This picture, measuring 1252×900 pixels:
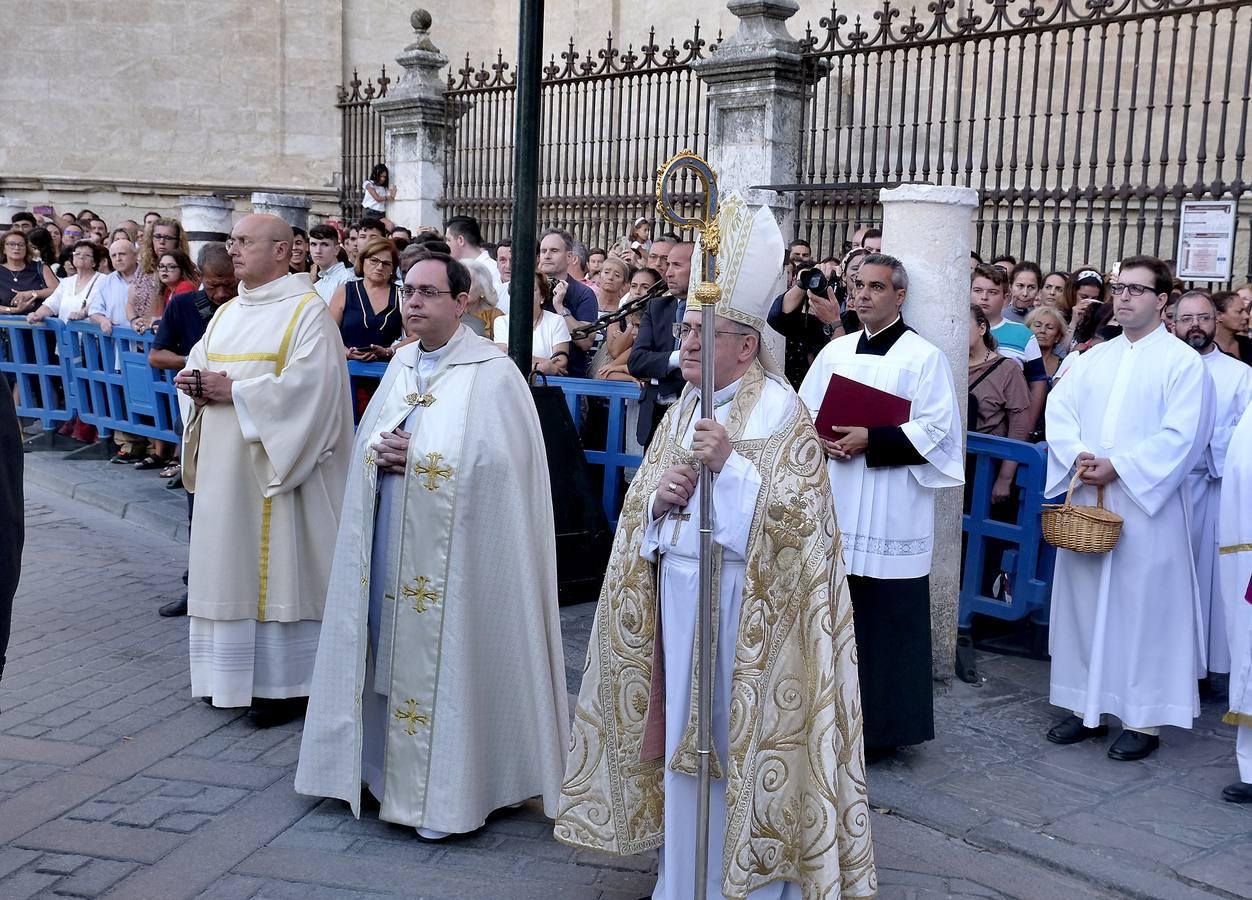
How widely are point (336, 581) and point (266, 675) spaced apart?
1.17 meters

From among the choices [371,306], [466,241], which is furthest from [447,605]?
[466,241]

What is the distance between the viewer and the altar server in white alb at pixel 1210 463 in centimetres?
633

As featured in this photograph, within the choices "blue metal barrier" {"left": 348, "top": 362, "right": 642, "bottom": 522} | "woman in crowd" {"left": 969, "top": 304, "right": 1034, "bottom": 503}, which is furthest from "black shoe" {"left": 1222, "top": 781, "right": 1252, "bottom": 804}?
"blue metal barrier" {"left": 348, "top": 362, "right": 642, "bottom": 522}

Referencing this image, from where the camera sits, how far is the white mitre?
373cm

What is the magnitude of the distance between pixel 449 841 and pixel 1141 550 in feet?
9.90

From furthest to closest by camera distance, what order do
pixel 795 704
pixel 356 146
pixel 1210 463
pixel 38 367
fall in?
pixel 356 146
pixel 38 367
pixel 1210 463
pixel 795 704

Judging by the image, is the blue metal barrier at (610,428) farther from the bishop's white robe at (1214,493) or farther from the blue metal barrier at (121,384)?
the blue metal barrier at (121,384)

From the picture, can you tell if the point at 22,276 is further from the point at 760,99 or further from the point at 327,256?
the point at 760,99

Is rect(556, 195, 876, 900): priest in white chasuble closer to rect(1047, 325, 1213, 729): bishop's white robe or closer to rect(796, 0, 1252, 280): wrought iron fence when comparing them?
rect(1047, 325, 1213, 729): bishop's white robe

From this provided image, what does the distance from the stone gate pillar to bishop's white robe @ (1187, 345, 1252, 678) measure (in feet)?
18.0

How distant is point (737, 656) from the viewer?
370cm

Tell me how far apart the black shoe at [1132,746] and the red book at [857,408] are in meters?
1.59

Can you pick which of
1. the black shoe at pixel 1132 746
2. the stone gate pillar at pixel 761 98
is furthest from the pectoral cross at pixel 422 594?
the stone gate pillar at pixel 761 98

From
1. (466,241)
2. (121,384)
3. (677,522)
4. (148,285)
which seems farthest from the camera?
(121,384)
